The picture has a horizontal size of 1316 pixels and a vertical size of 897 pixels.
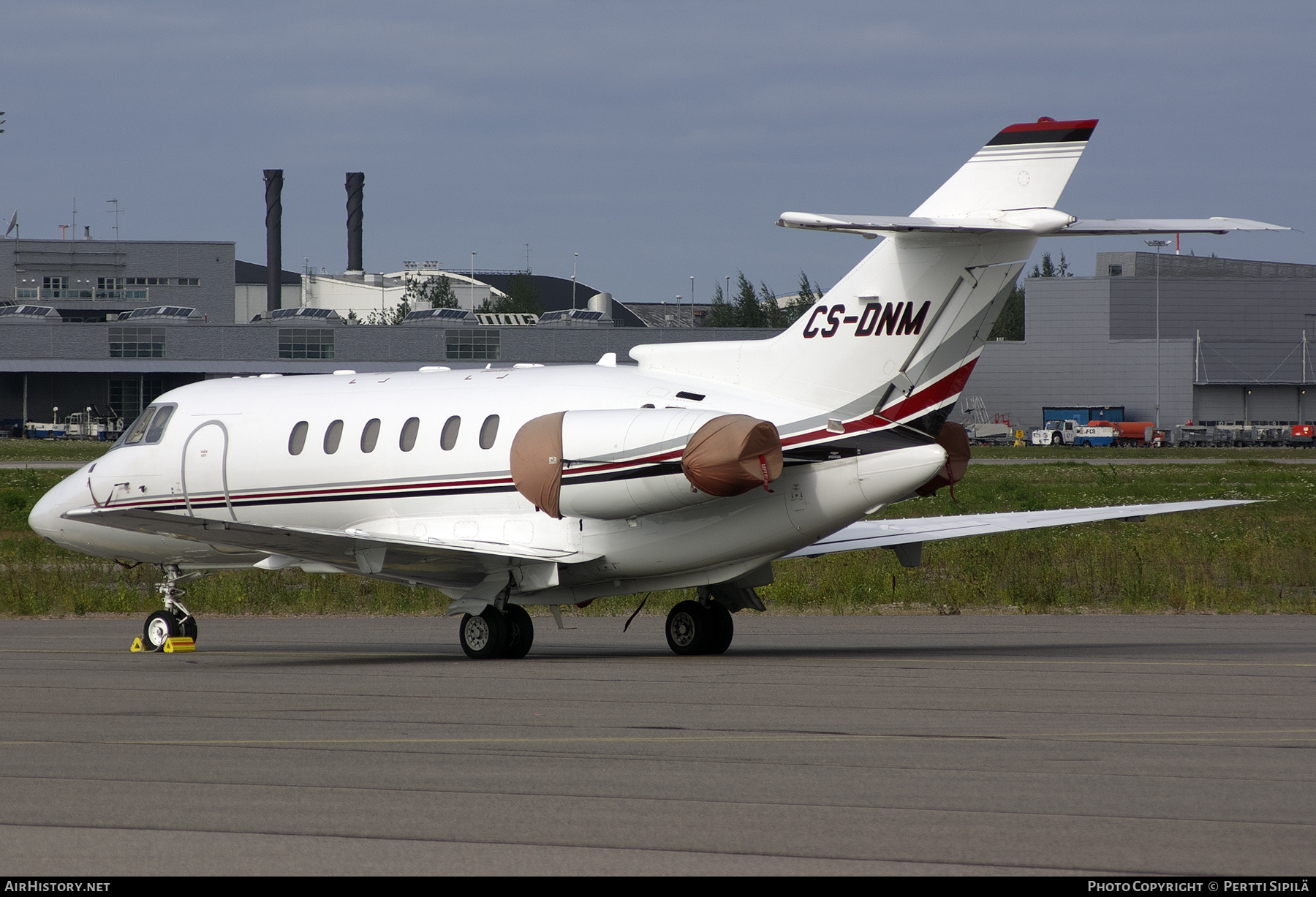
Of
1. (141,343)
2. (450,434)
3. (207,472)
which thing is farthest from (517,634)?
(141,343)

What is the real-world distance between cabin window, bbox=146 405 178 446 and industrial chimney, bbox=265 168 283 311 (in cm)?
10072

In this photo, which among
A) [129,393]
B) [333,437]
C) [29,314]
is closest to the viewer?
[333,437]

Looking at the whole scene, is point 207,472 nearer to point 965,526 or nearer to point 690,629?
point 690,629

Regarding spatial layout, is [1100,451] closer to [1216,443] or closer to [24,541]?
[1216,443]

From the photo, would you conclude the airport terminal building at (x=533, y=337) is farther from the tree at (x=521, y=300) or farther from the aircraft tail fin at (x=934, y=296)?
the aircraft tail fin at (x=934, y=296)

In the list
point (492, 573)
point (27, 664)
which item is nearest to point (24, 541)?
point (27, 664)

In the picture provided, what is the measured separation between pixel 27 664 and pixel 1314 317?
10830cm

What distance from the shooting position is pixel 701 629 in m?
17.7

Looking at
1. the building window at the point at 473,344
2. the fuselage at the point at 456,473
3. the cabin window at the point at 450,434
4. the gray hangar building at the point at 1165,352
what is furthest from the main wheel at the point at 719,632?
the gray hangar building at the point at 1165,352

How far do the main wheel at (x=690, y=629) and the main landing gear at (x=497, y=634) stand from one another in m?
1.70

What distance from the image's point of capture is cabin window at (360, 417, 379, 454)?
60.3 ft

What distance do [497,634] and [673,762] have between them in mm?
7594

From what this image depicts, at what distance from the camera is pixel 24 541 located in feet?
114

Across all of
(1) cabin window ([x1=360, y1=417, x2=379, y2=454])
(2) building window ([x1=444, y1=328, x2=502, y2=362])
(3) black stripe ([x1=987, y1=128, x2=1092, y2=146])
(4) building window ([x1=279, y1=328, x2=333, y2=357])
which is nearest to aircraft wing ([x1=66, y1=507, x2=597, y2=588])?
(1) cabin window ([x1=360, y1=417, x2=379, y2=454])
